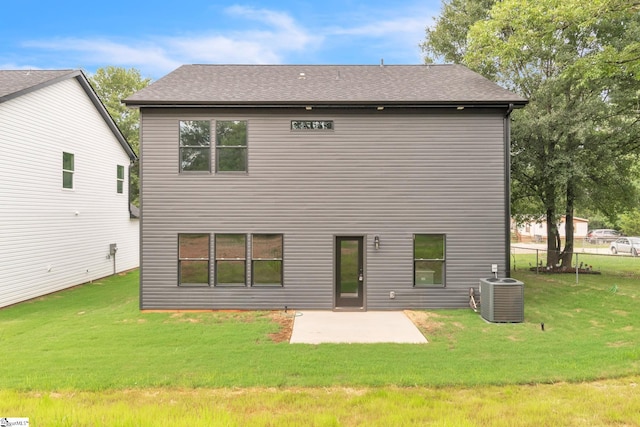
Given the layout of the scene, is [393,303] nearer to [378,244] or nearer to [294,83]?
[378,244]

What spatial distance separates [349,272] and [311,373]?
4.27 m

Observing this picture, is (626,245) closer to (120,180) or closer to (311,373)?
(311,373)

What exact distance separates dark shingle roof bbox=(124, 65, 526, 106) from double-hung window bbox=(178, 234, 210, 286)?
3476 mm

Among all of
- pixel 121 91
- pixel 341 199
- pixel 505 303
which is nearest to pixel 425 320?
pixel 505 303

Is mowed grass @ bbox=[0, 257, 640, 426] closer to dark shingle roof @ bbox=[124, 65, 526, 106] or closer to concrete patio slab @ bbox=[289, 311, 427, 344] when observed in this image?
concrete patio slab @ bbox=[289, 311, 427, 344]

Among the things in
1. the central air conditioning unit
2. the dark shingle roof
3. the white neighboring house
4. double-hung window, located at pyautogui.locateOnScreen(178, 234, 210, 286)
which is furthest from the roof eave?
the central air conditioning unit

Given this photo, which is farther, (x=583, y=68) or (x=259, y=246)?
(x=583, y=68)

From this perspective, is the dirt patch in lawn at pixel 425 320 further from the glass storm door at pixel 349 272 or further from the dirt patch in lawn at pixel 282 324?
the dirt patch in lawn at pixel 282 324

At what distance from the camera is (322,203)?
9133 mm

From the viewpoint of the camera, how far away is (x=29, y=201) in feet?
34.1

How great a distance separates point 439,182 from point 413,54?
14.3 m

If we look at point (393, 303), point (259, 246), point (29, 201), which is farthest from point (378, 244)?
point (29, 201)

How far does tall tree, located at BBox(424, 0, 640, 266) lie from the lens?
11.2 m

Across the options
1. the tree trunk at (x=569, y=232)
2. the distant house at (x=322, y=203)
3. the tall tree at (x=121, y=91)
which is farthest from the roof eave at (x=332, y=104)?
the tall tree at (x=121, y=91)
